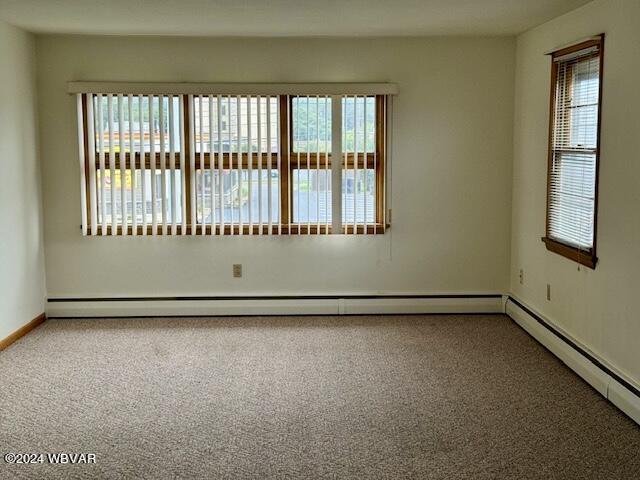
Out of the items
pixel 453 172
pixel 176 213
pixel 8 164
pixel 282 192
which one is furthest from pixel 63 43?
pixel 453 172

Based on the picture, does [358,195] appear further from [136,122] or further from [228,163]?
[136,122]

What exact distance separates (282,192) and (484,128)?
169cm

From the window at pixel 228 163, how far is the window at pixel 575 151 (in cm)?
143

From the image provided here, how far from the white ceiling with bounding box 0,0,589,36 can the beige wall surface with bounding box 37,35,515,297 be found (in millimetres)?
240

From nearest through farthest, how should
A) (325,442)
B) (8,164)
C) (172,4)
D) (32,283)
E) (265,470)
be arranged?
1. (265,470)
2. (325,442)
3. (172,4)
4. (8,164)
5. (32,283)

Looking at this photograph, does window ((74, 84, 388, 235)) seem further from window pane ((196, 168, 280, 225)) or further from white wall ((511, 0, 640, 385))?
white wall ((511, 0, 640, 385))

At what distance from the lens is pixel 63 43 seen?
5.80m

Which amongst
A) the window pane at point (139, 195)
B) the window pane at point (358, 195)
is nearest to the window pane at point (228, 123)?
the window pane at point (139, 195)

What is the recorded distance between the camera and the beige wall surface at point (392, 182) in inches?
230

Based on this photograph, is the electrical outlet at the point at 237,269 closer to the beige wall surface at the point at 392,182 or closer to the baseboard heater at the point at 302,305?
the beige wall surface at the point at 392,182

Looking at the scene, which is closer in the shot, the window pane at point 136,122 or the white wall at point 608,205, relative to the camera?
the white wall at point 608,205

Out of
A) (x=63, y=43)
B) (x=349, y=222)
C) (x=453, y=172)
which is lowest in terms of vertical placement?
(x=349, y=222)

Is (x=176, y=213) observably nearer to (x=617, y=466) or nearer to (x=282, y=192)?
(x=282, y=192)

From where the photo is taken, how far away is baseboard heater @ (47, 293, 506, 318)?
19.9ft
